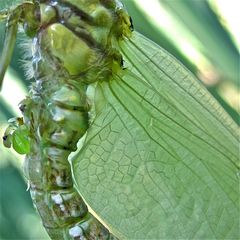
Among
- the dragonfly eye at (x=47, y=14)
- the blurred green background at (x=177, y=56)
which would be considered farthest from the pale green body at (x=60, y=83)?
the blurred green background at (x=177, y=56)

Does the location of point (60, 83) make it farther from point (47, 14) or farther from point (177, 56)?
point (177, 56)

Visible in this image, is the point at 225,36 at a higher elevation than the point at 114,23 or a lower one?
higher

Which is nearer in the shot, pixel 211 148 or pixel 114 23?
pixel 114 23

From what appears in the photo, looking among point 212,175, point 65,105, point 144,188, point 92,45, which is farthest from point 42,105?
point 212,175

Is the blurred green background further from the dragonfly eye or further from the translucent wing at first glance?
the dragonfly eye

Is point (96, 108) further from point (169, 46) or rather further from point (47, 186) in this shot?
point (169, 46)

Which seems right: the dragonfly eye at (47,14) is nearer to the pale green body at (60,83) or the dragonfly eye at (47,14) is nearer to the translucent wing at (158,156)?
the pale green body at (60,83)
